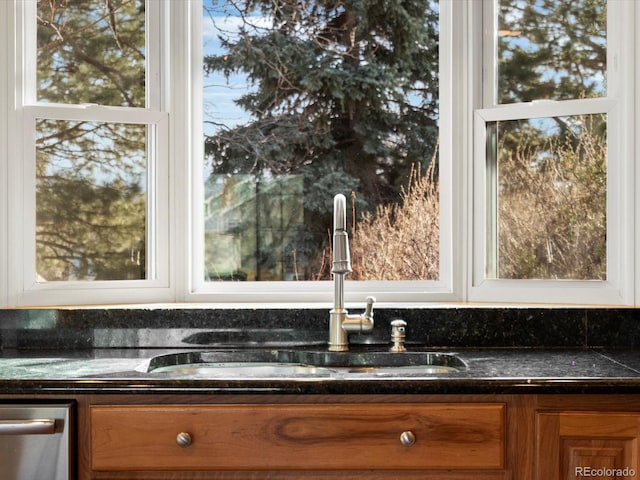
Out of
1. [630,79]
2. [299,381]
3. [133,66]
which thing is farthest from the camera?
[133,66]

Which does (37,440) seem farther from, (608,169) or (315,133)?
(608,169)

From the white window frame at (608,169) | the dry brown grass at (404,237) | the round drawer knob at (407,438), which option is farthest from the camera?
the dry brown grass at (404,237)

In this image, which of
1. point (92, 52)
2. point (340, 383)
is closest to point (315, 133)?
point (92, 52)

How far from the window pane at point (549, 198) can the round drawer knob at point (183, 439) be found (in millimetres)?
1208

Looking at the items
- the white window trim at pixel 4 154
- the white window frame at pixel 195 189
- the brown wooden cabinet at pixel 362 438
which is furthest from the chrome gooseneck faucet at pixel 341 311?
the white window trim at pixel 4 154

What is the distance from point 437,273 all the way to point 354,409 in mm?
894

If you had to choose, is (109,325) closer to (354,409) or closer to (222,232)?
(222,232)

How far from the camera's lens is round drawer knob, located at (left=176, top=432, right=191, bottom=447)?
5.87 feet

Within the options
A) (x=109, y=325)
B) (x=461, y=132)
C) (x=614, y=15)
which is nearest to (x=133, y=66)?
(x=109, y=325)

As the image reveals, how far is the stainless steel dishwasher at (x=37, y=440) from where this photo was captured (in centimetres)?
178

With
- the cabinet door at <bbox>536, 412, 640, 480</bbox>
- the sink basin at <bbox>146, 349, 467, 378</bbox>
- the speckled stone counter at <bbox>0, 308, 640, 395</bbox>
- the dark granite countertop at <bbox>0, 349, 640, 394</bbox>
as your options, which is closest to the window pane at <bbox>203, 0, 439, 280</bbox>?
the speckled stone counter at <bbox>0, 308, 640, 395</bbox>

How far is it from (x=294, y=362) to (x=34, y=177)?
3.39ft

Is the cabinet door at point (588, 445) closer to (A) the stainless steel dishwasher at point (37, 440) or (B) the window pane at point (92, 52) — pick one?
(A) the stainless steel dishwasher at point (37, 440)

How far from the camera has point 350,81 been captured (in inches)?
103
